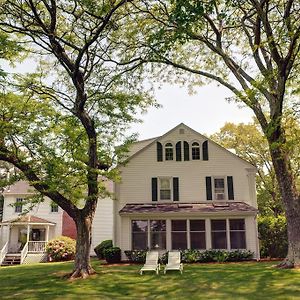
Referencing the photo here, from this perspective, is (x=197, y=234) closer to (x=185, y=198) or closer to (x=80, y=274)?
(x=185, y=198)

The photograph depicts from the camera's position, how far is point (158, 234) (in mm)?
22734

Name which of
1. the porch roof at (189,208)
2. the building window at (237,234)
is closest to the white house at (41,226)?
the porch roof at (189,208)

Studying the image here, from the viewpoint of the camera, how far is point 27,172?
15492mm

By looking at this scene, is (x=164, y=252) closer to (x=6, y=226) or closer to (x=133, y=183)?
(x=133, y=183)

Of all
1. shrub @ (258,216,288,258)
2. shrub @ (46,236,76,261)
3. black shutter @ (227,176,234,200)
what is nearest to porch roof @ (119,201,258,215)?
black shutter @ (227,176,234,200)

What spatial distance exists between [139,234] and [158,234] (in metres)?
1.15

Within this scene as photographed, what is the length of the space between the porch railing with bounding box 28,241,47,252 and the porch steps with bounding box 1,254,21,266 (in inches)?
40.5

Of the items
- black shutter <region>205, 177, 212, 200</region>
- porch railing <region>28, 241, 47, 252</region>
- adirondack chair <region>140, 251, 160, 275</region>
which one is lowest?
adirondack chair <region>140, 251, 160, 275</region>

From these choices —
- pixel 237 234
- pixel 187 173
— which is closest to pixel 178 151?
pixel 187 173

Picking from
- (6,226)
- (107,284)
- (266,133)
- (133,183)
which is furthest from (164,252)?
(6,226)

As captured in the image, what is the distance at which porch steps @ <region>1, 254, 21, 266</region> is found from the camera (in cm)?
2888

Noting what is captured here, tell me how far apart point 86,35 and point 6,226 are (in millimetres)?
21877

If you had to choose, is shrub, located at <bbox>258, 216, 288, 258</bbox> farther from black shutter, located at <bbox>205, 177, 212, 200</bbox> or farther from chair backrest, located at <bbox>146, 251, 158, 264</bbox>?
chair backrest, located at <bbox>146, 251, 158, 264</bbox>

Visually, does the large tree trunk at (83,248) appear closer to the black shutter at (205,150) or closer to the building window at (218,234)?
the building window at (218,234)
